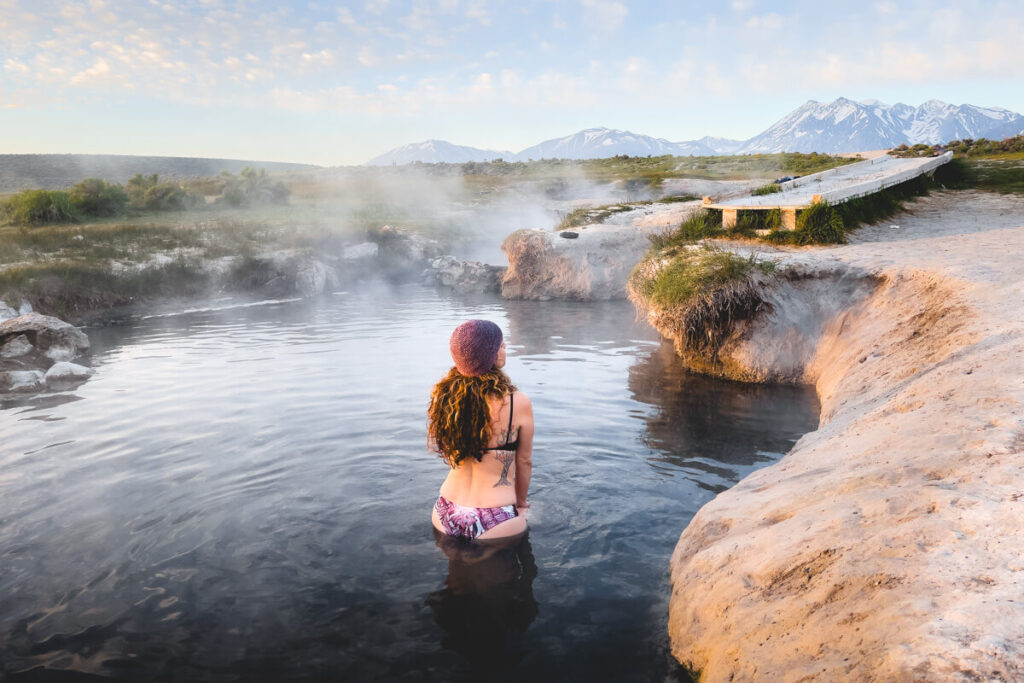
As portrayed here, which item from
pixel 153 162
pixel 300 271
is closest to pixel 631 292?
pixel 300 271

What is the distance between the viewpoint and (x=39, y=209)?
2936 cm

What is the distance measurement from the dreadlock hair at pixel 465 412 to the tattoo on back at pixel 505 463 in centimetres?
17

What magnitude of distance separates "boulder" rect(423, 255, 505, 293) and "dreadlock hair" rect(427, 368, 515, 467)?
20.7 meters

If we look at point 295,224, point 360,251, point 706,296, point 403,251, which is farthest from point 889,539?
point 295,224

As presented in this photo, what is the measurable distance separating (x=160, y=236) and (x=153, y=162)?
94370mm

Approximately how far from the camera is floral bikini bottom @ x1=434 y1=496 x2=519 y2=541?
15.8 ft

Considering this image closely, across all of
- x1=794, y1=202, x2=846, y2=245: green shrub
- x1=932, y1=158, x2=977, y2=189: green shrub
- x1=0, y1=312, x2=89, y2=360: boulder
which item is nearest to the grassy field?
x1=932, y1=158, x2=977, y2=189: green shrub

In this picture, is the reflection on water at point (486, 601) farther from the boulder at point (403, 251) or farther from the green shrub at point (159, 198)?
the green shrub at point (159, 198)

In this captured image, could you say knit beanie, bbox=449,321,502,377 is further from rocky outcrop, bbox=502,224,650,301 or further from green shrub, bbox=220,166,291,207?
green shrub, bbox=220,166,291,207

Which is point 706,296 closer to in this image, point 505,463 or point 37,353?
point 505,463

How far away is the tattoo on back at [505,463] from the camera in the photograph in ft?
15.4

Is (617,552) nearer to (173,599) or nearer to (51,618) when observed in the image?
(173,599)

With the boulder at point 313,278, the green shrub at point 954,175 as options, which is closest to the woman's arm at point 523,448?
the boulder at point 313,278

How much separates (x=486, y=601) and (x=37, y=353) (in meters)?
13.9
